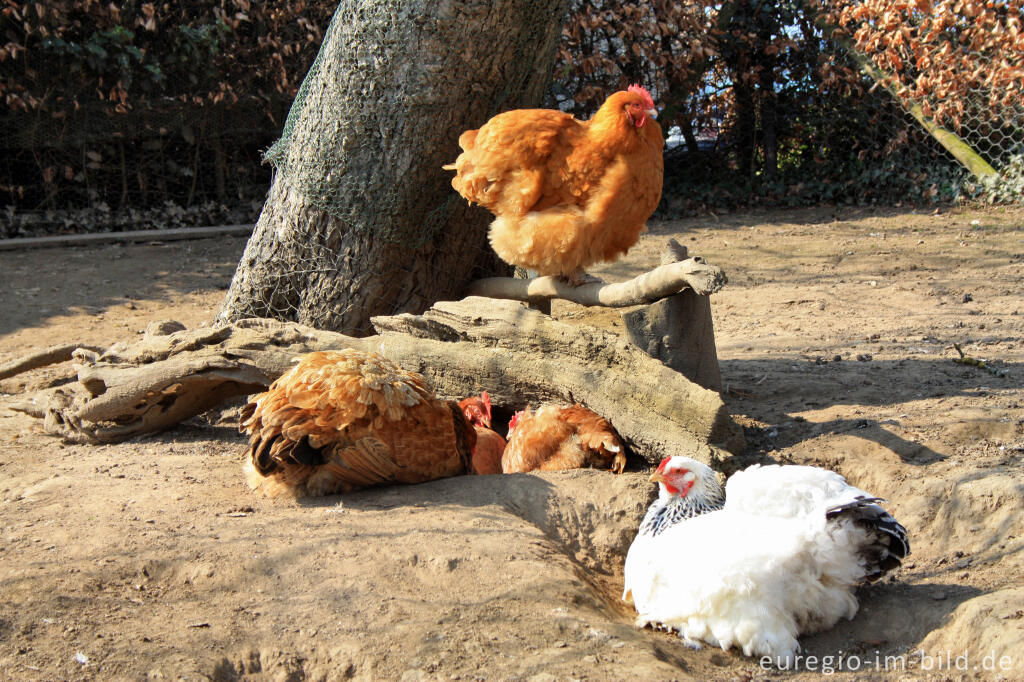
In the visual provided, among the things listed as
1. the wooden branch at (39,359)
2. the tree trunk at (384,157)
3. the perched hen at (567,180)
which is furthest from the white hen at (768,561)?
the wooden branch at (39,359)

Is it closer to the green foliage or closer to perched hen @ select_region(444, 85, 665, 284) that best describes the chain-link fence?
the green foliage

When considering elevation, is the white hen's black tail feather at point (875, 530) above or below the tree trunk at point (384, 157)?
below

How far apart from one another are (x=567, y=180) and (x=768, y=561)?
2416 mm

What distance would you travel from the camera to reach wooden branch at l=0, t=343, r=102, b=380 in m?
5.21

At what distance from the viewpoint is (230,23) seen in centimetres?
943

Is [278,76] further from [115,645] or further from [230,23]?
[115,645]

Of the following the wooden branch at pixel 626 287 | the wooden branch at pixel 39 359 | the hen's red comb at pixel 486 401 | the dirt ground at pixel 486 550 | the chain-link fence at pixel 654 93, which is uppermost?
the chain-link fence at pixel 654 93

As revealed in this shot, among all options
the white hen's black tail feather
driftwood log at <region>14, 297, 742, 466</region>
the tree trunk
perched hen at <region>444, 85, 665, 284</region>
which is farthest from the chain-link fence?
the white hen's black tail feather

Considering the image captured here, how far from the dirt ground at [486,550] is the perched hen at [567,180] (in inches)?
26.1

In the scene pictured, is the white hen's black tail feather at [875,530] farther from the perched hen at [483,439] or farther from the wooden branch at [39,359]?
the wooden branch at [39,359]

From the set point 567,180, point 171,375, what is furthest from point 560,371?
point 171,375

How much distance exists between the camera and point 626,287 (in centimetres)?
423

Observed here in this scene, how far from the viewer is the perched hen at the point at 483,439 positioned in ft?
14.8

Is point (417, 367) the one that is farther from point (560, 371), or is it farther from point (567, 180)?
point (567, 180)
